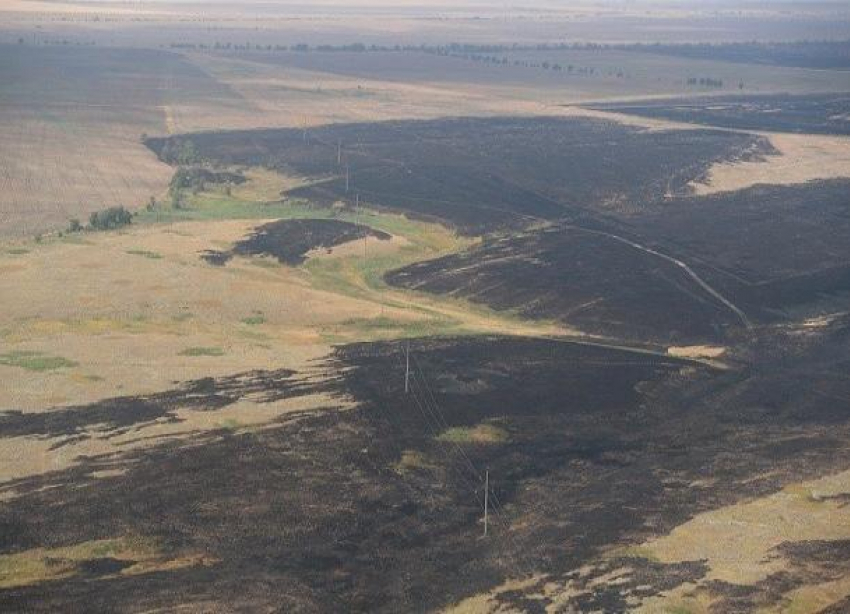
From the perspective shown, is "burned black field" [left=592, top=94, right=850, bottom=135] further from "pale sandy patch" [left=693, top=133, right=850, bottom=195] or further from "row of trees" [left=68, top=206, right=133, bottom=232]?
"row of trees" [left=68, top=206, right=133, bottom=232]

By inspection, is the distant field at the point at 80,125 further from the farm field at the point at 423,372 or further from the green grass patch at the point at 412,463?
the green grass patch at the point at 412,463

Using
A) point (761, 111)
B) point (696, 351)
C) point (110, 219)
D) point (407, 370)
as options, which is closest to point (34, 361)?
point (407, 370)

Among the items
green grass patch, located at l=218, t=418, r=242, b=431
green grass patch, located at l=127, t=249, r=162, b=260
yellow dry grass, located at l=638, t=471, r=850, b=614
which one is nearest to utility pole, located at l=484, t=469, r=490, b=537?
yellow dry grass, located at l=638, t=471, r=850, b=614

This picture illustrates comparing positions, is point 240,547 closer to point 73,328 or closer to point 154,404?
point 154,404

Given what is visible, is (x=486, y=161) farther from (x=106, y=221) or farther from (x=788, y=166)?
(x=106, y=221)

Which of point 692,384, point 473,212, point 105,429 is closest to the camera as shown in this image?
point 105,429

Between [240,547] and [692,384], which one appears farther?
[692,384]

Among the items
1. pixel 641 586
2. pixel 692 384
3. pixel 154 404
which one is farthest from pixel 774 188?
pixel 641 586
